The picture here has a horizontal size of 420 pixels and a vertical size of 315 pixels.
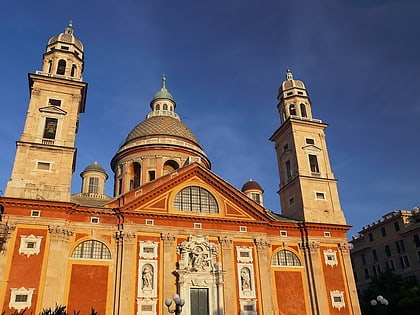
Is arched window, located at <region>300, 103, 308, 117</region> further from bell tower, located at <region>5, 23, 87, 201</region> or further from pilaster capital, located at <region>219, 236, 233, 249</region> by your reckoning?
bell tower, located at <region>5, 23, 87, 201</region>

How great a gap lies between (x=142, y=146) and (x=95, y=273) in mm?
17893

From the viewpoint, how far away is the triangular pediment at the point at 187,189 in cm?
3078

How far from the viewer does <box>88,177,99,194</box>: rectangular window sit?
44406mm

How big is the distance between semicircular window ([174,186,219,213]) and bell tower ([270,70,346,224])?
840 cm

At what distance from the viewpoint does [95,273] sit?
27.6m

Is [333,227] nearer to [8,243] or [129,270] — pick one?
[129,270]

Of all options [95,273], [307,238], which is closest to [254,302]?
[307,238]

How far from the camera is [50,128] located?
32.3m

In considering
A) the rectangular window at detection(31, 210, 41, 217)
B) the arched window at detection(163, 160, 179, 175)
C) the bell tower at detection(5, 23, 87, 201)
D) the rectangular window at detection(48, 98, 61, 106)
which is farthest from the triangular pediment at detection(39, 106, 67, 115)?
the arched window at detection(163, 160, 179, 175)

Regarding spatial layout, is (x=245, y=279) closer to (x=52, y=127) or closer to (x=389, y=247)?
(x=52, y=127)

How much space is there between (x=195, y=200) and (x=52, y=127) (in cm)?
1307

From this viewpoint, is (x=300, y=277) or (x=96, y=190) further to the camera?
(x=96, y=190)

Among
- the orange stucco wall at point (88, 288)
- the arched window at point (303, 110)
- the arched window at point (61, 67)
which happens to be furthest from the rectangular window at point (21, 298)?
the arched window at point (303, 110)

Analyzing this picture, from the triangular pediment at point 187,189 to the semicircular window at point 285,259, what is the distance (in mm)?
3178
